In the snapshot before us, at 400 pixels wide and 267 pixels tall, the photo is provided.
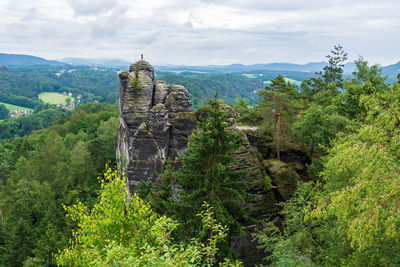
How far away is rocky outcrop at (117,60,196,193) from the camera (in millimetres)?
28469

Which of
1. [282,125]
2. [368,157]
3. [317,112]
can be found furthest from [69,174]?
[368,157]

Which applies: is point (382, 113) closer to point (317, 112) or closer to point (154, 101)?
point (317, 112)

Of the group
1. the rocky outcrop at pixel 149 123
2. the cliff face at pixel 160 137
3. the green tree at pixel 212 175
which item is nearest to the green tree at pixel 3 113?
the cliff face at pixel 160 137

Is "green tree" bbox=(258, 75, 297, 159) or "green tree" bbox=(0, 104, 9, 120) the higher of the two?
"green tree" bbox=(258, 75, 297, 159)

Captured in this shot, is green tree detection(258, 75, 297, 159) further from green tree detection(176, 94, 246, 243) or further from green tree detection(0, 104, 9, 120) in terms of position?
green tree detection(0, 104, 9, 120)

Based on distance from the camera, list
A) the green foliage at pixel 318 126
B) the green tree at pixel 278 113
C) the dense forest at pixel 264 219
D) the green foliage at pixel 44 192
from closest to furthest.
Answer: the dense forest at pixel 264 219 → the green foliage at pixel 318 126 → the green tree at pixel 278 113 → the green foliage at pixel 44 192

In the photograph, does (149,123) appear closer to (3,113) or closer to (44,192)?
(44,192)

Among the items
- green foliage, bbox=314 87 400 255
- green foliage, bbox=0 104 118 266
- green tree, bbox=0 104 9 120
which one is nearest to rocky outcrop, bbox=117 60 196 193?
green foliage, bbox=0 104 118 266

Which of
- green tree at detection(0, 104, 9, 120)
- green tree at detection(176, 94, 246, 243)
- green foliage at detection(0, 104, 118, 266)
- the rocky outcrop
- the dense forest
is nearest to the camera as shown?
the dense forest

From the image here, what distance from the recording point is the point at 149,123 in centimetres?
3012

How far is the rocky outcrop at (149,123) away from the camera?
28469mm

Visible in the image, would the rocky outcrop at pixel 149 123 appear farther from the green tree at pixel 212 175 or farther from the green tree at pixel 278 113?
the green tree at pixel 212 175

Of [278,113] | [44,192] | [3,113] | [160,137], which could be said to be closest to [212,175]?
[278,113]

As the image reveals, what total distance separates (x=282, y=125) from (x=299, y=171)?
4.33 m
